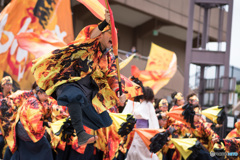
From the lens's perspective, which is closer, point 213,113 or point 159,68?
point 213,113

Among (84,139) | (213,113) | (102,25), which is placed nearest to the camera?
(84,139)

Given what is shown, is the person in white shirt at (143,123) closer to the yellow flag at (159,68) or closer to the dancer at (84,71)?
the yellow flag at (159,68)

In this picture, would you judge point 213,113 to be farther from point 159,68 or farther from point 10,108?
point 10,108

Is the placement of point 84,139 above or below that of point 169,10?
below

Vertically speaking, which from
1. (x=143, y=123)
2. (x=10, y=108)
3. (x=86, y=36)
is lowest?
(x=143, y=123)

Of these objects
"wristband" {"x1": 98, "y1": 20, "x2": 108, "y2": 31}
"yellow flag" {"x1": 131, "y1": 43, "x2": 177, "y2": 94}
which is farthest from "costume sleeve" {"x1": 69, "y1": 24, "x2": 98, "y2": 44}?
"yellow flag" {"x1": 131, "y1": 43, "x2": 177, "y2": 94}

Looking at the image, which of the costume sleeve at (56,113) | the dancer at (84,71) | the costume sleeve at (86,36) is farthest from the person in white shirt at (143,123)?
the costume sleeve at (86,36)

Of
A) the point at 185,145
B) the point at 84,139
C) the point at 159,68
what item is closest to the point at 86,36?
the point at 84,139

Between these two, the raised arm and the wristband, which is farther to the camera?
the wristband

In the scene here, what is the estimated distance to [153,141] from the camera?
6121mm

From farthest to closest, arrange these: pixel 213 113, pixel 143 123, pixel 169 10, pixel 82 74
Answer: pixel 169 10, pixel 213 113, pixel 143 123, pixel 82 74

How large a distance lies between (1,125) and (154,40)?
13948 millimetres

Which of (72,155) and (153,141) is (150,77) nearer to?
(153,141)

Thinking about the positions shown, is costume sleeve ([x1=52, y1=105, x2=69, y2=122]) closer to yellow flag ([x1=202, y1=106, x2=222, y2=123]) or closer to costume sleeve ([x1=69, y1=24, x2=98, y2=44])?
costume sleeve ([x1=69, y1=24, x2=98, y2=44])
